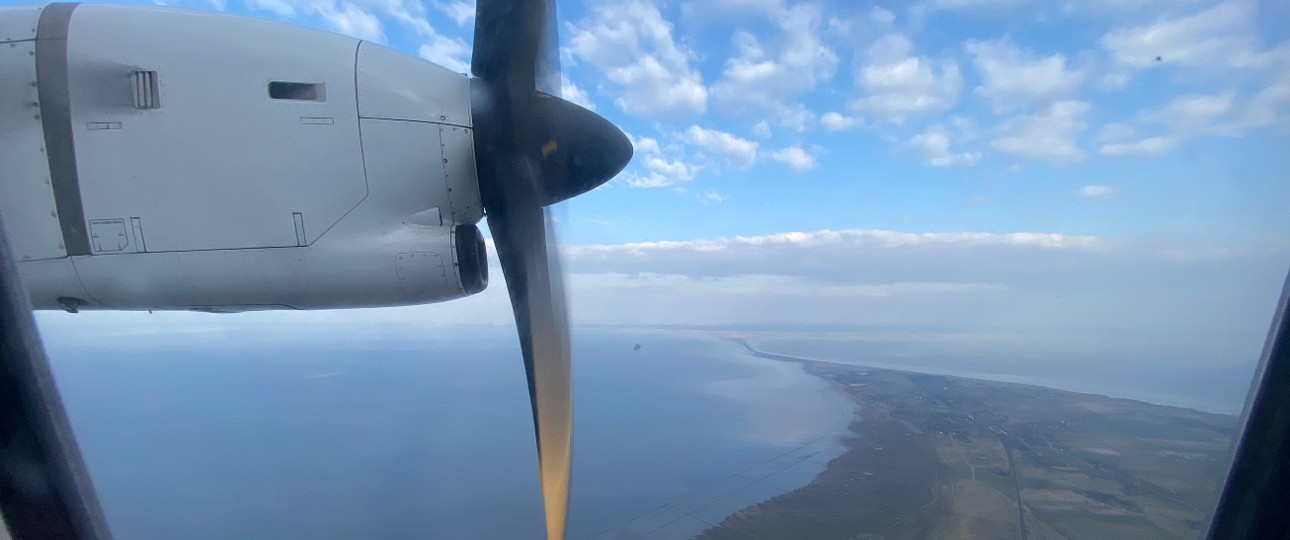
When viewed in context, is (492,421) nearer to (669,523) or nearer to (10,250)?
(669,523)

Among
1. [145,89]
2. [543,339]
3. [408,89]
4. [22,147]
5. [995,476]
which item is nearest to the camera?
[22,147]

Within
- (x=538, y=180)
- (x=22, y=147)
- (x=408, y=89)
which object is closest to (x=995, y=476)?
(x=538, y=180)

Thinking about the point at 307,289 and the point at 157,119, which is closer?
the point at 157,119

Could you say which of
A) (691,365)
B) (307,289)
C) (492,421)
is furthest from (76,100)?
(691,365)

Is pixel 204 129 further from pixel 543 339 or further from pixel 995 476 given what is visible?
pixel 995 476

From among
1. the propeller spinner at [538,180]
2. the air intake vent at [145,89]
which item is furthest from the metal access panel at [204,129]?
the propeller spinner at [538,180]

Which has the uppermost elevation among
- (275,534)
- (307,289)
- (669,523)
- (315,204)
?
(315,204)

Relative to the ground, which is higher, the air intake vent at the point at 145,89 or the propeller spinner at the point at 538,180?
the air intake vent at the point at 145,89

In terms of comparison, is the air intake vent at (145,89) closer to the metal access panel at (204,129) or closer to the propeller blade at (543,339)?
the metal access panel at (204,129)
